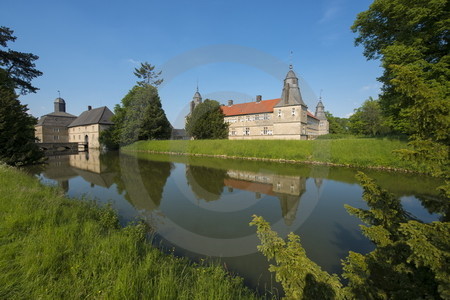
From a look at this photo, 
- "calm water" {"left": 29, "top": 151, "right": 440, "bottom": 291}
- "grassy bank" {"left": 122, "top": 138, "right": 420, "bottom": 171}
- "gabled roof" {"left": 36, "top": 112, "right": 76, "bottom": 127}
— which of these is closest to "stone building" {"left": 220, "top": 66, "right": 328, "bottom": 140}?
"grassy bank" {"left": 122, "top": 138, "right": 420, "bottom": 171}

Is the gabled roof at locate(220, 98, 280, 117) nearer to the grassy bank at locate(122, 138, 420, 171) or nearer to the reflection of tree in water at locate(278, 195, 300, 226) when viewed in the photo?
the grassy bank at locate(122, 138, 420, 171)

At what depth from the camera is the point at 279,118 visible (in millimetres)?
42000

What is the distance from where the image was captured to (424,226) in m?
1.81

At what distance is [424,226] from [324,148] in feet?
68.8

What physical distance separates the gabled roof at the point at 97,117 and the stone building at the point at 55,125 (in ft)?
23.7

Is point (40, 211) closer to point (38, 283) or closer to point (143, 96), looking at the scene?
point (38, 283)

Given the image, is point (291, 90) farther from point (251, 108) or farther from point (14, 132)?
point (14, 132)

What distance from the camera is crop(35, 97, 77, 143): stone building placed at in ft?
195

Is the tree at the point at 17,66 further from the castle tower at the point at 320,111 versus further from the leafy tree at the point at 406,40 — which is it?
the castle tower at the point at 320,111

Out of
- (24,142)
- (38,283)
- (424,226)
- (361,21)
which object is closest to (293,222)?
(424,226)

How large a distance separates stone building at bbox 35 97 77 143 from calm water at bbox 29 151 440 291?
64.8 m

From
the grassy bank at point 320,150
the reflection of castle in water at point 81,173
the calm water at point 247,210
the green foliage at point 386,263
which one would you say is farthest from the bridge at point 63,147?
the green foliage at point 386,263

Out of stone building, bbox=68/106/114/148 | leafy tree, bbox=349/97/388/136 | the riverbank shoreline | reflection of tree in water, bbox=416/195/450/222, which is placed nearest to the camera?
reflection of tree in water, bbox=416/195/450/222

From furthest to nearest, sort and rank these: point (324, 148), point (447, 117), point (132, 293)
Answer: point (324, 148) → point (132, 293) → point (447, 117)
